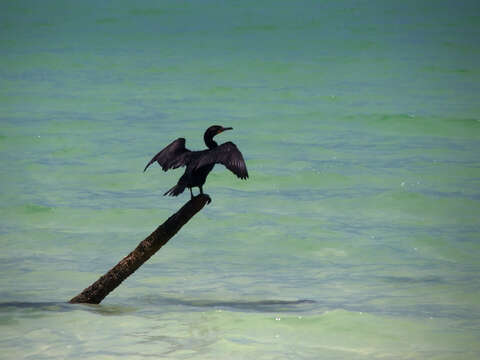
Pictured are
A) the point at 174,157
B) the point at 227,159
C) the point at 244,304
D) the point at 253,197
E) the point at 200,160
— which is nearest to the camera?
the point at 227,159

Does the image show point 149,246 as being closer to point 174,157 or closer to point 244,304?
point 174,157

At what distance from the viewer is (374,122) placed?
21797mm

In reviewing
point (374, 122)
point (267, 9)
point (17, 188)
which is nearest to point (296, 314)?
point (17, 188)

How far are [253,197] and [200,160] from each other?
7.65 m

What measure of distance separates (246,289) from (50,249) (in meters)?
2.76

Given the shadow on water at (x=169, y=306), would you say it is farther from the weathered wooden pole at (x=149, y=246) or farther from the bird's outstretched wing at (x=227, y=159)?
the bird's outstretched wing at (x=227, y=159)

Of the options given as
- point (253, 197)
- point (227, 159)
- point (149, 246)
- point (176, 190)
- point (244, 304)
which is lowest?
point (244, 304)

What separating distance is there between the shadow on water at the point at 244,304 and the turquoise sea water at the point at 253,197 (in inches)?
1.8

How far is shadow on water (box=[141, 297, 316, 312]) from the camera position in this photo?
9.10 meters

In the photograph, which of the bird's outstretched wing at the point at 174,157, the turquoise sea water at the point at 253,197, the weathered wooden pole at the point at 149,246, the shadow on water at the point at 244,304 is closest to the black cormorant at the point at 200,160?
the bird's outstretched wing at the point at 174,157

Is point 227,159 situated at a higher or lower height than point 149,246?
higher

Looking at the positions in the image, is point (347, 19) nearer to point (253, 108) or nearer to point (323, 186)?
point (253, 108)

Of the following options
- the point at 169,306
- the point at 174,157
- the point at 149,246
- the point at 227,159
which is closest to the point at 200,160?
the point at 227,159

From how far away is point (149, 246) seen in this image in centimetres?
782
